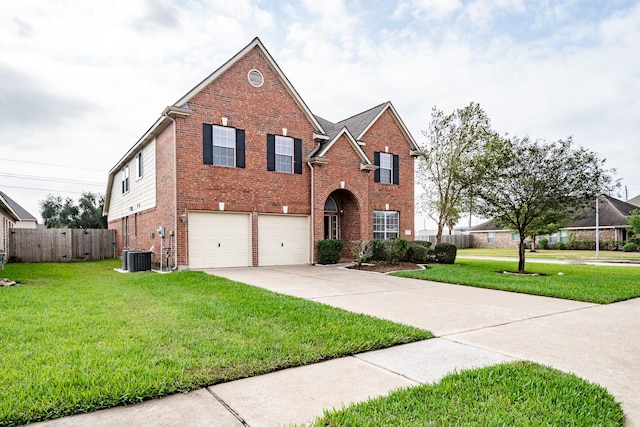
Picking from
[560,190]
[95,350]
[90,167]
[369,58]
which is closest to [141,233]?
[369,58]

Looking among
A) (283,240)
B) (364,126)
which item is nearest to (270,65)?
(364,126)

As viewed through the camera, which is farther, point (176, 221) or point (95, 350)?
point (176, 221)

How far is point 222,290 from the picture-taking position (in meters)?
8.45

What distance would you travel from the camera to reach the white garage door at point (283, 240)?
1517 centimetres

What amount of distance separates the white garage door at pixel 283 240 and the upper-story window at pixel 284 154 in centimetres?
202

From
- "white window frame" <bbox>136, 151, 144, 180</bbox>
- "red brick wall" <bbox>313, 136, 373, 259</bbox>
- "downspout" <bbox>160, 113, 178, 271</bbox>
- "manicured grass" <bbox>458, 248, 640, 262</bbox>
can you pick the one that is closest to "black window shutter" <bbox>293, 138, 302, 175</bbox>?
"red brick wall" <bbox>313, 136, 373, 259</bbox>

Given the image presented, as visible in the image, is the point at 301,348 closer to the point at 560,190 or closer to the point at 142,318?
the point at 142,318

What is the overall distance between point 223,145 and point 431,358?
11930mm

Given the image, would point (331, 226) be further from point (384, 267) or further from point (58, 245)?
point (58, 245)

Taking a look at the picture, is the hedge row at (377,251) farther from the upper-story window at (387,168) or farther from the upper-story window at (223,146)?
the upper-story window at (223,146)

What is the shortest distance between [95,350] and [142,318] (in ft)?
5.42

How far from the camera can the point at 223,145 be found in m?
14.2

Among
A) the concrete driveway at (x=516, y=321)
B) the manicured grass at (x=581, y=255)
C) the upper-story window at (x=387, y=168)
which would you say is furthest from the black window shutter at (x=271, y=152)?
the manicured grass at (x=581, y=255)

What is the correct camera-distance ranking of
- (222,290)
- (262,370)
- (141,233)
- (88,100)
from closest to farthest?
(262,370) < (222,290) < (141,233) < (88,100)
